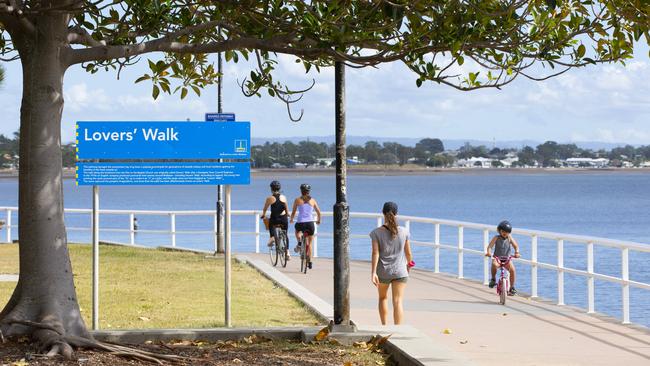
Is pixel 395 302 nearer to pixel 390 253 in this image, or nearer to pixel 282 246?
pixel 390 253

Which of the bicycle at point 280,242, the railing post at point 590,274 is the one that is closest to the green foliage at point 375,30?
the railing post at point 590,274

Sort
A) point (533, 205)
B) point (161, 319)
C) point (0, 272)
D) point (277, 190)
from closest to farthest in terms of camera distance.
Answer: point (161, 319) → point (0, 272) → point (277, 190) → point (533, 205)

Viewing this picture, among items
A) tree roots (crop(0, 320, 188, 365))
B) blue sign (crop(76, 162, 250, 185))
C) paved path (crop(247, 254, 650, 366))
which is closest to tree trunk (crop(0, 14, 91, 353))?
tree roots (crop(0, 320, 188, 365))

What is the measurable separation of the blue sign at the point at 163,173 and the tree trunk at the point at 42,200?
10.4ft

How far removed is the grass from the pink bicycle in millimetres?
3204

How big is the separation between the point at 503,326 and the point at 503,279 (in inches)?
120

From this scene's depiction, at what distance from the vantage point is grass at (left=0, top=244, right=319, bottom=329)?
1529cm

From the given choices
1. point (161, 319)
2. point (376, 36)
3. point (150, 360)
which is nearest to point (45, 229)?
point (150, 360)

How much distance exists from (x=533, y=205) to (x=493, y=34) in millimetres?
139694

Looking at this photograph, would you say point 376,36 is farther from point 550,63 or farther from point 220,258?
point 220,258

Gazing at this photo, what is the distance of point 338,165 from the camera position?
→ 12008 mm

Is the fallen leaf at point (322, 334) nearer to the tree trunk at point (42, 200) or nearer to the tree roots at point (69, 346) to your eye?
the tree roots at point (69, 346)

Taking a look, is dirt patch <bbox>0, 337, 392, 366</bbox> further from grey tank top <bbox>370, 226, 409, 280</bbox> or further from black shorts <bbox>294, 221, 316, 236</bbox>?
black shorts <bbox>294, 221, 316, 236</bbox>

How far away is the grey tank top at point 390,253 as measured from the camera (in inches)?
559
